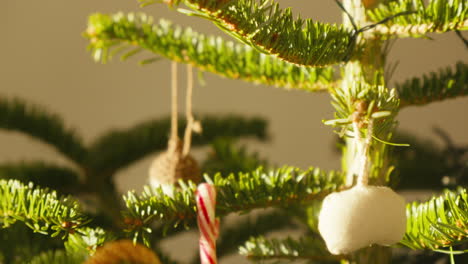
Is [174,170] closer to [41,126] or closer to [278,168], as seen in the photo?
[278,168]

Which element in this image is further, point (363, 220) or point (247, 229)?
point (247, 229)

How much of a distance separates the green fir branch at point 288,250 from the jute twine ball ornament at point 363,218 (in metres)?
0.13

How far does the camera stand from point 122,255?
0.99 ft

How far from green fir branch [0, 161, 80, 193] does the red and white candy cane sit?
31 centimetres

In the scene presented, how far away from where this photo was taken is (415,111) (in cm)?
93

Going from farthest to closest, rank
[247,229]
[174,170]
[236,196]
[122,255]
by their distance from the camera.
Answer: [247,229] < [174,170] < [236,196] < [122,255]

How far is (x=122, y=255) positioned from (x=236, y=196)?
12 cm

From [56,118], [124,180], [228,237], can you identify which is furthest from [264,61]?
[124,180]

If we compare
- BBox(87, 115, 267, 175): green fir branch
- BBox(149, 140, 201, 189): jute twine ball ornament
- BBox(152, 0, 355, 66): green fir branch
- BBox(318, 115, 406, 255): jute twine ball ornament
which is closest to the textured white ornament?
BBox(318, 115, 406, 255): jute twine ball ornament

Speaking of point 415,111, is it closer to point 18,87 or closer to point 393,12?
point 393,12

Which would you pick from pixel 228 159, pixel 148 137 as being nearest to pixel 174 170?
pixel 228 159

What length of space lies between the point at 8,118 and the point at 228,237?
32 centimetres

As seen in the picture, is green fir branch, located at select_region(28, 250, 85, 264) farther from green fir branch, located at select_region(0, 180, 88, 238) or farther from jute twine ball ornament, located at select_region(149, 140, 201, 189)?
jute twine ball ornament, located at select_region(149, 140, 201, 189)

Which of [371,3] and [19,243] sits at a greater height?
[371,3]
